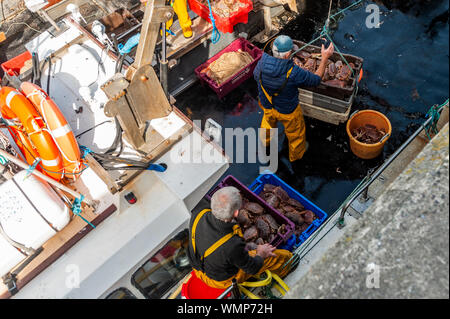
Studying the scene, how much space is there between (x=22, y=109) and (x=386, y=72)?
5597mm

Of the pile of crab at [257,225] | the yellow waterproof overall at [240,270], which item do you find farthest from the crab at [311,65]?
the yellow waterproof overall at [240,270]

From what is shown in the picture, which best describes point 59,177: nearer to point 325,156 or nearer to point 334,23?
point 325,156

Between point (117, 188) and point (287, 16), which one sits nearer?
point (117, 188)

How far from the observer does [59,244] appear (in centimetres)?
402

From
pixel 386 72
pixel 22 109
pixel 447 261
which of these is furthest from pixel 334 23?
pixel 447 261

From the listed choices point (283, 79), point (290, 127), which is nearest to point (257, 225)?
point (290, 127)

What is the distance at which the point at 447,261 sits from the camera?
1994 mm

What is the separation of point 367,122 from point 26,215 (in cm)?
471

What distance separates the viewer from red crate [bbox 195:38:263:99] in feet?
21.4

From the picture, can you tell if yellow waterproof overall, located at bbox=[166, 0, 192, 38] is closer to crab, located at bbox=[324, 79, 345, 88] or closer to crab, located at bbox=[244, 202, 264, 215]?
crab, located at bbox=[324, 79, 345, 88]

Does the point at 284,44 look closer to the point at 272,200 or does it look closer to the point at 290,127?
the point at 290,127

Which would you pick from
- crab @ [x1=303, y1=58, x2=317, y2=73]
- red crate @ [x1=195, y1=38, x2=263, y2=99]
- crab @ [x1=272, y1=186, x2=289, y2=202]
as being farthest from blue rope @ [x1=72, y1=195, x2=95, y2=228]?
crab @ [x1=303, y1=58, x2=317, y2=73]
